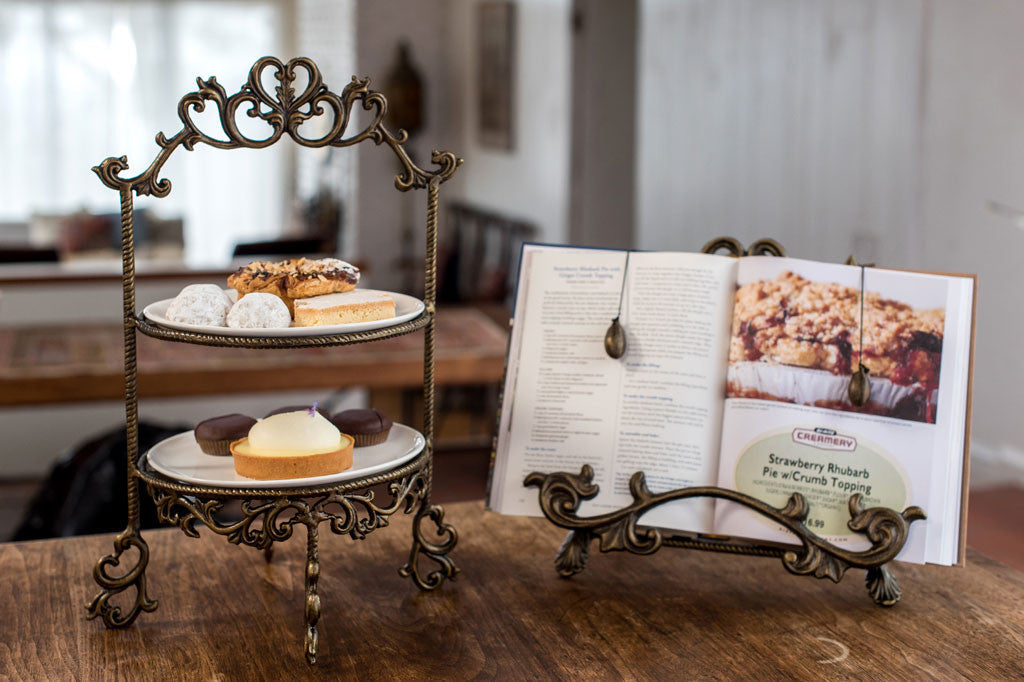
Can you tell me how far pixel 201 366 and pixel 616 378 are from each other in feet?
6.04

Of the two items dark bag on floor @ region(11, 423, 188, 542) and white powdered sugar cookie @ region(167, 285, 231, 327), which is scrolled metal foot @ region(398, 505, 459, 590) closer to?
white powdered sugar cookie @ region(167, 285, 231, 327)

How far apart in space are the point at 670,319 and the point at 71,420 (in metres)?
2.89

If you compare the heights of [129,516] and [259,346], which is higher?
[259,346]

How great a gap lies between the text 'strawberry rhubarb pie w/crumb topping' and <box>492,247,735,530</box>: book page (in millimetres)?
27

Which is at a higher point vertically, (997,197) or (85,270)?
(997,197)

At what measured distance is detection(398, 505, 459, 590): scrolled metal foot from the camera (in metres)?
0.97

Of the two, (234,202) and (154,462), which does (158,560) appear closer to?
(154,462)

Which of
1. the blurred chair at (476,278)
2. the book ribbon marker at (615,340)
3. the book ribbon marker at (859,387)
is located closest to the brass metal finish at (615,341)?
the book ribbon marker at (615,340)

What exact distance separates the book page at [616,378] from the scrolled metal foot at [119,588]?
1.07ft

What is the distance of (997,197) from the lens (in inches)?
92.4

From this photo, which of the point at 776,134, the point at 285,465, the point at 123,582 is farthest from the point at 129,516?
the point at 776,134

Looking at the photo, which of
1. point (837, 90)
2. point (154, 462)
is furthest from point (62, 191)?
point (154, 462)

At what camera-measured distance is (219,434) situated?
2.98 ft

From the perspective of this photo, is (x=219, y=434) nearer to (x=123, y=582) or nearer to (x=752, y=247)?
(x=123, y=582)
